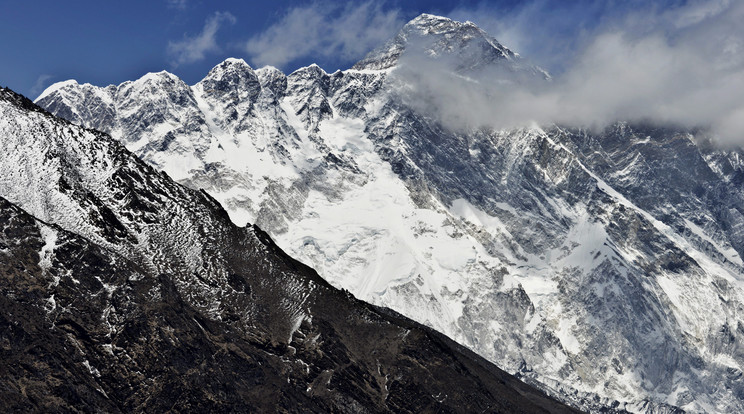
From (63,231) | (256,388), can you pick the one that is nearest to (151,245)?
(63,231)

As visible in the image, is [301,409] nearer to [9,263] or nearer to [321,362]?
[321,362]

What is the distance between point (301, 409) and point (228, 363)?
14614mm

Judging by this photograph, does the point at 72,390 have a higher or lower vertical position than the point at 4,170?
lower

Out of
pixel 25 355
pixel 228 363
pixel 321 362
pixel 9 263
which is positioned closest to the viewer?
pixel 25 355

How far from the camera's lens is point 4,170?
19962 cm

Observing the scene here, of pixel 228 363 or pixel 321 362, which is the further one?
pixel 321 362

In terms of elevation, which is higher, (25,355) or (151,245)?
(151,245)

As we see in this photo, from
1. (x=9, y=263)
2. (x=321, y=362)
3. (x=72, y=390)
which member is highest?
(x=321, y=362)

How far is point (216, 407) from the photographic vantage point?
17562cm

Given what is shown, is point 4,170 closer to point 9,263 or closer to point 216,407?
point 9,263

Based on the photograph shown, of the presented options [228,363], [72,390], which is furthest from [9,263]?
[228,363]

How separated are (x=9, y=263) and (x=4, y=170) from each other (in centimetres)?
3351

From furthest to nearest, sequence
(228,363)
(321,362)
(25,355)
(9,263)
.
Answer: (321,362), (228,363), (9,263), (25,355)

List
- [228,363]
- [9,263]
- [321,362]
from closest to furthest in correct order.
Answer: [9,263] < [228,363] < [321,362]
